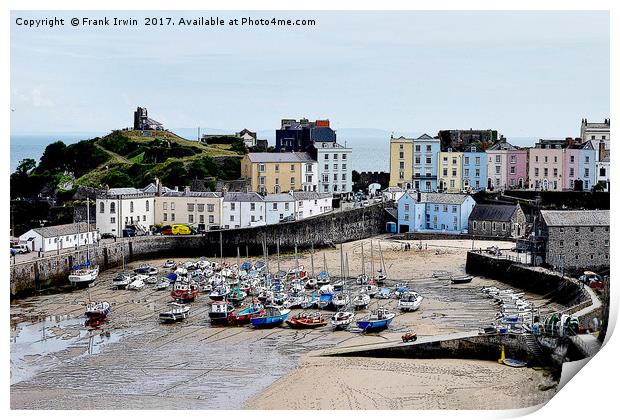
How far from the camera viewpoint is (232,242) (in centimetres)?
2189

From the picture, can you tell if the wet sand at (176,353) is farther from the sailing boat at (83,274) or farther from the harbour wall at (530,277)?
the harbour wall at (530,277)

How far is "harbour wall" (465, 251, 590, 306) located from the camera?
632 inches

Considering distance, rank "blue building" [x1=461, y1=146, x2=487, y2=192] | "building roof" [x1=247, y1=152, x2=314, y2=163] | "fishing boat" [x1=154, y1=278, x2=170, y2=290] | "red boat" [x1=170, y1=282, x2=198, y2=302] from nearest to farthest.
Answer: "red boat" [x1=170, y1=282, x2=198, y2=302] → "fishing boat" [x1=154, y1=278, x2=170, y2=290] → "building roof" [x1=247, y1=152, x2=314, y2=163] → "blue building" [x1=461, y1=146, x2=487, y2=192]

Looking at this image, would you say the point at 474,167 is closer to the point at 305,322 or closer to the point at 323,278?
the point at 323,278

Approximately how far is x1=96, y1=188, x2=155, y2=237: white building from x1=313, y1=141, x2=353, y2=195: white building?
4.65 meters

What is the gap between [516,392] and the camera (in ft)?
40.2

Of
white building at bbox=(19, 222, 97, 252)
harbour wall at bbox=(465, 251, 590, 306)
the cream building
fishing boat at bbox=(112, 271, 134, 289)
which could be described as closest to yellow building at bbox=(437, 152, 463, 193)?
the cream building

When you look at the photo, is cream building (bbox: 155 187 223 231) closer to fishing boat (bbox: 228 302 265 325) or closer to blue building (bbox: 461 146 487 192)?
blue building (bbox: 461 146 487 192)

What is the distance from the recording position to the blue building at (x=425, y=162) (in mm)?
26250

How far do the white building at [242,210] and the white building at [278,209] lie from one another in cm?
14

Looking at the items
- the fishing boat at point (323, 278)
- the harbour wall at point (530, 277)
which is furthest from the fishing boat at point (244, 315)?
the harbour wall at point (530, 277)

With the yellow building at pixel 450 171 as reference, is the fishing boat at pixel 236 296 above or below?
below
